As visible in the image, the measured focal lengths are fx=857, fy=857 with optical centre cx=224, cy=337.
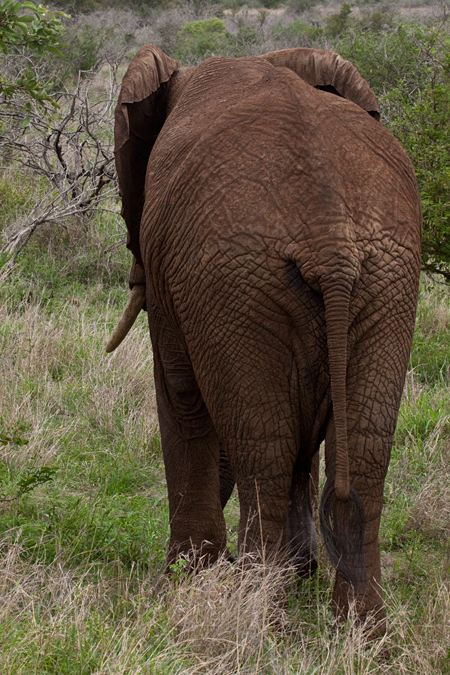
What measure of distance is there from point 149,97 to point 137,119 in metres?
0.09

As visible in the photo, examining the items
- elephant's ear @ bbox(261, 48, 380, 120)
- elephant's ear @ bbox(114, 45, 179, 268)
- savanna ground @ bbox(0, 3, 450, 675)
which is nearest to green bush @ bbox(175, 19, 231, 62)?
savanna ground @ bbox(0, 3, 450, 675)

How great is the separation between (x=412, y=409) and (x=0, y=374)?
243cm

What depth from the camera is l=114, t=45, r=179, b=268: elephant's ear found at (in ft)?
10.0

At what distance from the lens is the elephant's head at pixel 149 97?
291 cm

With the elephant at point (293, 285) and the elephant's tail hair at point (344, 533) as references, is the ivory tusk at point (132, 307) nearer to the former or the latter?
the elephant at point (293, 285)

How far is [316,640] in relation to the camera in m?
2.62

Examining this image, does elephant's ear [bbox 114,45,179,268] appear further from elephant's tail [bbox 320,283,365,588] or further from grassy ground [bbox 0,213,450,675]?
elephant's tail [bbox 320,283,365,588]

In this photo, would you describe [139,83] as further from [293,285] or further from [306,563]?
[306,563]

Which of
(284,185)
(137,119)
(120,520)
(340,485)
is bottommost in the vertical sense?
(120,520)

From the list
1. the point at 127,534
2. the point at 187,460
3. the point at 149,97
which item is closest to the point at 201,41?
the point at 149,97

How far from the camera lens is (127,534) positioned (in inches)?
141

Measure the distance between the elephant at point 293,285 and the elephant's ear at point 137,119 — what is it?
39 centimetres

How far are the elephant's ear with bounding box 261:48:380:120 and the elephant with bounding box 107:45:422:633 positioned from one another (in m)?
0.25

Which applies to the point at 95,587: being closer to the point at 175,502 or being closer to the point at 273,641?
the point at 175,502
